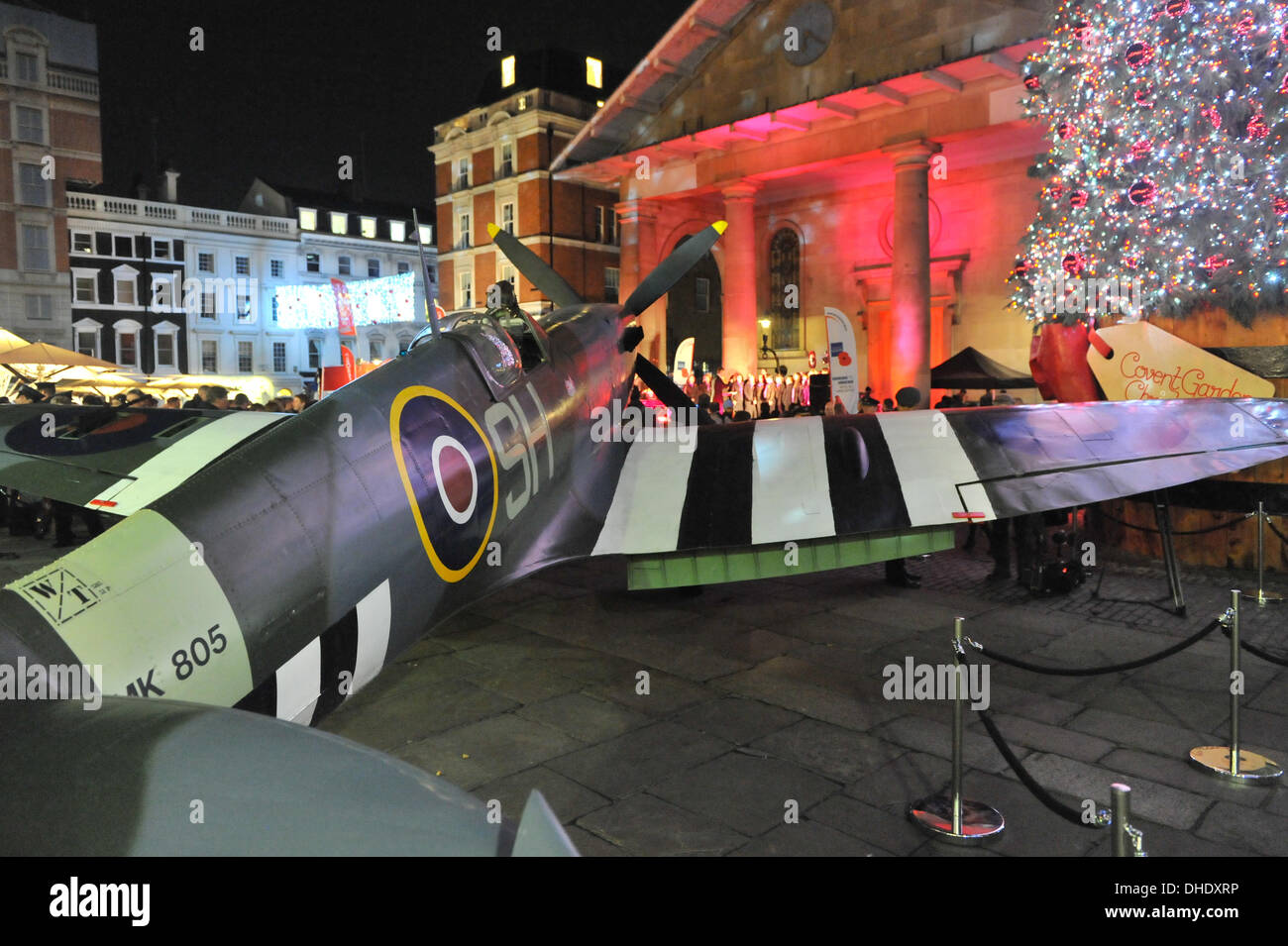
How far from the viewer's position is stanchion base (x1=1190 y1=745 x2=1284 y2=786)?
4049mm

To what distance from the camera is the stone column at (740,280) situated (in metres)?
25.4

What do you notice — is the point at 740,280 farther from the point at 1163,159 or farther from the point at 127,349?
the point at 127,349

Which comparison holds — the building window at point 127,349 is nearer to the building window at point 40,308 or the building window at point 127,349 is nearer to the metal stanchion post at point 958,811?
the building window at point 40,308

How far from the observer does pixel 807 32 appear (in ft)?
75.6

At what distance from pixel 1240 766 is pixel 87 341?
55.0m

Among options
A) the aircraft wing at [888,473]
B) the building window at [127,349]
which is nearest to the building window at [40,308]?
the building window at [127,349]

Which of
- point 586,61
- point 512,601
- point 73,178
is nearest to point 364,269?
point 73,178

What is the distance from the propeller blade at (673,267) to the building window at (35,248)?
4440 cm

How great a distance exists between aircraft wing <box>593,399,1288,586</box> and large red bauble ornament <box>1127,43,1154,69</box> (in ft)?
12.8

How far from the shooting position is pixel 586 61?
4728 centimetres

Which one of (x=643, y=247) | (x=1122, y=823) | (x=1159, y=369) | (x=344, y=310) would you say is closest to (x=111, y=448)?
(x=1122, y=823)
